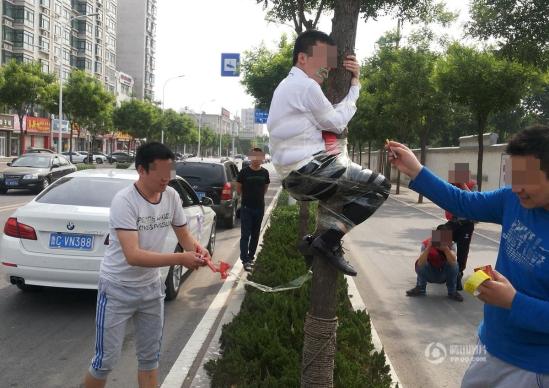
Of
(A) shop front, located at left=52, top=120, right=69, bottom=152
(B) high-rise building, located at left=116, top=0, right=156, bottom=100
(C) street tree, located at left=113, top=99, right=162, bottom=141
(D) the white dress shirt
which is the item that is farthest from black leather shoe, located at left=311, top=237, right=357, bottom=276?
(B) high-rise building, located at left=116, top=0, right=156, bottom=100

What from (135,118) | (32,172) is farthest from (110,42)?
(32,172)

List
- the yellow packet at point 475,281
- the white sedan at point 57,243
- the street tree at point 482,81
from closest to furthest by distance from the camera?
the yellow packet at point 475,281 → the white sedan at point 57,243 → the street tree at point 482,81

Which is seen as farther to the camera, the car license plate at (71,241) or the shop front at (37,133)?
the shop front at (37,133)

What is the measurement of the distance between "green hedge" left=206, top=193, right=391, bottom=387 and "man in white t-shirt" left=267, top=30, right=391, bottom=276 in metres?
1.38

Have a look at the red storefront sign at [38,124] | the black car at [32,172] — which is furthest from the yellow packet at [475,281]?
the red storefront sign at [38,124]

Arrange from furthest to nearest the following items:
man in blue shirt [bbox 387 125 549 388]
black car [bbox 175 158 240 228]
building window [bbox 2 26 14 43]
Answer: building window [bbox 2 26 14 43] < black car [bbox 175 158 240 228] < man in blue shirt [bbox 387 125 549 388]

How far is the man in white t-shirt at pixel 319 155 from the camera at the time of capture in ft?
7.71

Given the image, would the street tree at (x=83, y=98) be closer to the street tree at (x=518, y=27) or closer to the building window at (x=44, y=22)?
the building window at (x=44, y=22)

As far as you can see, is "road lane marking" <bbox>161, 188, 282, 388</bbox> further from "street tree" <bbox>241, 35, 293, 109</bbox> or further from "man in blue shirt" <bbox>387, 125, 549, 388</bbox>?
"street tree" <bbox>241, 35, 293, 109</bbox>

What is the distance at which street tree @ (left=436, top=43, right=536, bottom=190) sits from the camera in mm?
17672

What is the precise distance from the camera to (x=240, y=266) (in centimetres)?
902

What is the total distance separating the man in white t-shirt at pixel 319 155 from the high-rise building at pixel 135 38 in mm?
107776

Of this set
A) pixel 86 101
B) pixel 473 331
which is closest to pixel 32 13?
pixel 86 101

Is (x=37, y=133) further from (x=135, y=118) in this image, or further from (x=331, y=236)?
(x=331, y=236)
